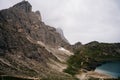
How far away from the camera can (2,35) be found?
199000mm

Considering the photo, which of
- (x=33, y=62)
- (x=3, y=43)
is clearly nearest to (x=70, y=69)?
(x=33, y=62)

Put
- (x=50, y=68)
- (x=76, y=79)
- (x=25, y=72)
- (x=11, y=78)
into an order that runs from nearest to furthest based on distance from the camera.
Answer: (x=11, y=78)
(x=25, y=72)
(x=76, y=79)
(x=50, y=68)

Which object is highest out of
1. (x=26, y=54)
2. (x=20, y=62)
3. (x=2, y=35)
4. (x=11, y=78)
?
(x=2, y=35)

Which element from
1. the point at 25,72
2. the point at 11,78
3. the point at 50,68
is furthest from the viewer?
the point at 50,68

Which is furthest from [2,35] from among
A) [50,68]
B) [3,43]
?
[50,68]

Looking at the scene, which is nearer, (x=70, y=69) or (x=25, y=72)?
(x=25, y=72)

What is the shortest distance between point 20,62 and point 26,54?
92.0 feet

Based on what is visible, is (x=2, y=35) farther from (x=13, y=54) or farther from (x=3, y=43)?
(x=13, y=54)

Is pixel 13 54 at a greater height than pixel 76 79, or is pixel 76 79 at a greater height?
pixel 13 54

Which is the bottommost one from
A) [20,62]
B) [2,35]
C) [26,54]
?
[20,62]

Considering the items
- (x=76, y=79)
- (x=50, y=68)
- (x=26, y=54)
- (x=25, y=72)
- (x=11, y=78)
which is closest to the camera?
(x=11, y=78)

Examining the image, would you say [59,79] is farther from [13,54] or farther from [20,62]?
[13,54]

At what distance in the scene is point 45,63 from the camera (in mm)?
195750

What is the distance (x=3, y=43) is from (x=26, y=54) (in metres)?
20.2
